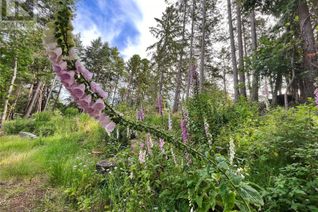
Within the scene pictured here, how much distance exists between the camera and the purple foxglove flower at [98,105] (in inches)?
39.3

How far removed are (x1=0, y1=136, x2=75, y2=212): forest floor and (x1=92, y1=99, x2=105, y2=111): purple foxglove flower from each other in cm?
286

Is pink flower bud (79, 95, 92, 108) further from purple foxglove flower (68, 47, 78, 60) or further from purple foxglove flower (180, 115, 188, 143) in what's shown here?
purple foxglove flower (180, 115, 188, 143)

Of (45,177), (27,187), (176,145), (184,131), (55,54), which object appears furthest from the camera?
(45,177)

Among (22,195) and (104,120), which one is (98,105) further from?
(22,195)

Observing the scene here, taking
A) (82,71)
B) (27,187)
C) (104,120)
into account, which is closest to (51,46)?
(82,71)

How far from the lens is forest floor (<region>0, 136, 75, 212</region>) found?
3.49 meters

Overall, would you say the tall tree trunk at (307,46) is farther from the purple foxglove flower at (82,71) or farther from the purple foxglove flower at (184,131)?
the purple foxglove flower at (82,71)

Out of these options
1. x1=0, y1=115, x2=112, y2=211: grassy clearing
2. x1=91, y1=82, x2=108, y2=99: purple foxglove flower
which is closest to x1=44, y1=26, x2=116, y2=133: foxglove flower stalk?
x1=91, y1=82, x2=108, y2=99: purple foxglove flower

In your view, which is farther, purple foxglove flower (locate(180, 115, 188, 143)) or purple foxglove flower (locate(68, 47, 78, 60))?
purple foxglove flower (locate(180, 115, 188, 143))

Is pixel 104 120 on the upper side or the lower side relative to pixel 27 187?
upper

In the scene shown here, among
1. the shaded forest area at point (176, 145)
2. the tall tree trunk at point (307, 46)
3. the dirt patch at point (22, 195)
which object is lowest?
the dirt patch at point (22, 195)

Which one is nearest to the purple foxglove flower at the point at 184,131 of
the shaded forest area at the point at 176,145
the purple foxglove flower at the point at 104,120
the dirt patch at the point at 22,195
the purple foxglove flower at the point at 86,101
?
the shaded forest area at the point at 176,145

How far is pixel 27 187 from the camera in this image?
416 cm

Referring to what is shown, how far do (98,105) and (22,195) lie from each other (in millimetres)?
3785
